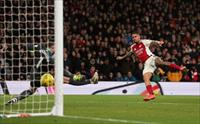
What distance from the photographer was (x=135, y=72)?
74.1ft

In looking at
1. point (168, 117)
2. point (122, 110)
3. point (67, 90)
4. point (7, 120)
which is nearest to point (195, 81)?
Result: point (67, 90)

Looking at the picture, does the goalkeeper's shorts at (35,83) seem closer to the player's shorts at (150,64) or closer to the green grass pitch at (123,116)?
the green grass pitch at (123,116)

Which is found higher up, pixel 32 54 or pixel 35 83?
pixel 32 54

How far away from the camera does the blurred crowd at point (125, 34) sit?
22.6 m

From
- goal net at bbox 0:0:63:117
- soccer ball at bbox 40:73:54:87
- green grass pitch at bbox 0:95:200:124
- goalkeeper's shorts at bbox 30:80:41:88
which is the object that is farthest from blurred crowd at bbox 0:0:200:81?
green grass pitch at bbox 0:95:200:124

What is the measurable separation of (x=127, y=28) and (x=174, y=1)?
3.83 meters

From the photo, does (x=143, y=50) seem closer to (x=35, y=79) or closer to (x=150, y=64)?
(x=150, y=64)

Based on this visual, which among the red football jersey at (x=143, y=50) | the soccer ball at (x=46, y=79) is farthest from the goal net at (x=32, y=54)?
the red football jersey at (x=143, y=50)

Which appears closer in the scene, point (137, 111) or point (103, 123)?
point (103, 123)

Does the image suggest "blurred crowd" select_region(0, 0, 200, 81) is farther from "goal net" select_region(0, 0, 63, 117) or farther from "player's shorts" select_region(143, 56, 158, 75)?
"player's shorts" select_region(143, 56, 158, 75)

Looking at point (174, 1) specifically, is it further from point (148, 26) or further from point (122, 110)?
point (122, 110)

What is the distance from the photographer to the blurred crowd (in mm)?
22594

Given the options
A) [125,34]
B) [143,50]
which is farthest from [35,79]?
[125,34]

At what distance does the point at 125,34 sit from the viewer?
25812 mm
